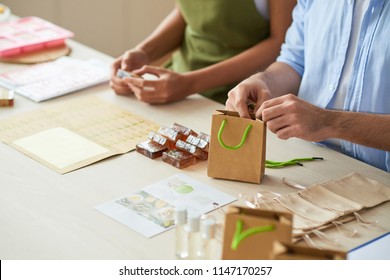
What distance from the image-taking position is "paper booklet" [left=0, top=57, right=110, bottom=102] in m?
2.29

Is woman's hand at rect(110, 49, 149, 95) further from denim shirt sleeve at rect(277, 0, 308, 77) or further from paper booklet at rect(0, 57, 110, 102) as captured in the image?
denim shirt sleeve at rect(277, 0, 308, 77)

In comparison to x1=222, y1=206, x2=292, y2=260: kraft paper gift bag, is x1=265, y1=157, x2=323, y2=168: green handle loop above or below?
below

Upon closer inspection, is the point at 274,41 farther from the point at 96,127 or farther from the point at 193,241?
the point at 193,241

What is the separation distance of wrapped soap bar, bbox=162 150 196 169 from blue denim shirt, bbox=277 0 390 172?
1.41 feet

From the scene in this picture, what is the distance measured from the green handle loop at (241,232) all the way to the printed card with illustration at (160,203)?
0.99ft

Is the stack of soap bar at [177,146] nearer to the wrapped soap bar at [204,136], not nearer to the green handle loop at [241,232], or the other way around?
the wrapped soap bar at [204,136]

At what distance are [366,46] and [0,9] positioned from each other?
62.0 inches

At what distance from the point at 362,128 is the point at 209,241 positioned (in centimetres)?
60

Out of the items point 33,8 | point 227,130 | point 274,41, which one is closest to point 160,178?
point 227,130

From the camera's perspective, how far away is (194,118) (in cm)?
211

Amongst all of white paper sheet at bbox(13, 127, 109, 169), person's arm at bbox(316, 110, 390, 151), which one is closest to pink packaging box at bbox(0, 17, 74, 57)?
white paper sheet at bbox(13, 127, 109, 169)

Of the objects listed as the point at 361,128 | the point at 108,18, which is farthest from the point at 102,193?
the point at 108,18

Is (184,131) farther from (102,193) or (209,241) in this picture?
(209,241)

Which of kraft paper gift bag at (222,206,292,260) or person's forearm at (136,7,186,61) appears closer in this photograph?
kraft paper gift bag at (222,206,292,260)
